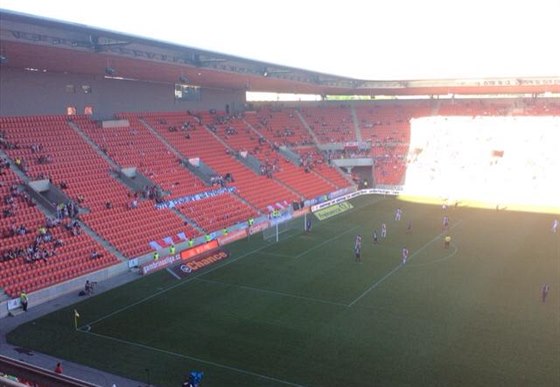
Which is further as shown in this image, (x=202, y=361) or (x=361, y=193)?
(x=361, y=193)

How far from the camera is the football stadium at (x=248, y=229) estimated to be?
18.7 m

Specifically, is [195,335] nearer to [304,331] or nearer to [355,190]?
[304,331]

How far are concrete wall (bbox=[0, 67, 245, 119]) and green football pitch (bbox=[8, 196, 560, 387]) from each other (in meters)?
17.5

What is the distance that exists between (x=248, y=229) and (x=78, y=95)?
17.3 m

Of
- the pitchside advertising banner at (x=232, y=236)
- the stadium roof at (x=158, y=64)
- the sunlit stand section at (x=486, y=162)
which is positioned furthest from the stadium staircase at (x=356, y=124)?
the pitchside advertising banner at (x=232, y=236)

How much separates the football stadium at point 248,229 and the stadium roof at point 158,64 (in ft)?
0.58

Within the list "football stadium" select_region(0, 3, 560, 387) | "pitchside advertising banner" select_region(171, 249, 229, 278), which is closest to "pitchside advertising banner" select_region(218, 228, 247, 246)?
"football stadium" select_region(0, 3, 560, 387)

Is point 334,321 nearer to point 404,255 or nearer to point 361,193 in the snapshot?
point 404,255

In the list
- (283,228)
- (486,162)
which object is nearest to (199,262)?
(283,228)

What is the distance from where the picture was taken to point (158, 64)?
35.5 metres

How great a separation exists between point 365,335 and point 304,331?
2.35 meters

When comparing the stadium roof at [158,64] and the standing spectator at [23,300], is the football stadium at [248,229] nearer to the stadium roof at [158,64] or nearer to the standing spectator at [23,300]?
the standing spectator at [23,300]

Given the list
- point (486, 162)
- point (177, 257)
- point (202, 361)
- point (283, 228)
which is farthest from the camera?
point (486, 162)

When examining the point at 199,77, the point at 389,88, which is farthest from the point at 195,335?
Answer: the point at 389,88
